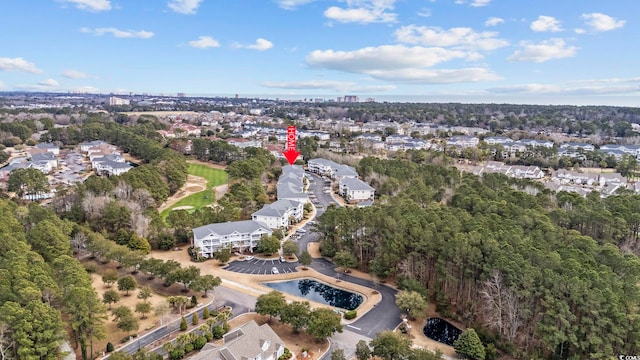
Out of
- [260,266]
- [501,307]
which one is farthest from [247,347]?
[501,307]

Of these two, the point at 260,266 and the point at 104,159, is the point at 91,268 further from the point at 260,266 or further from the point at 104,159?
the point at 104,159

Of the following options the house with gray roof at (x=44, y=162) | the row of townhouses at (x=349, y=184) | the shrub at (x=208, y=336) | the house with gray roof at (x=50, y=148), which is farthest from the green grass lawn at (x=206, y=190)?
the house with gray roof at (x=50, y=148)

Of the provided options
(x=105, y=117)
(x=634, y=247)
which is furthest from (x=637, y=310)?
(x=105, y=117)

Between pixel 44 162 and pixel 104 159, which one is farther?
pixel 104 159

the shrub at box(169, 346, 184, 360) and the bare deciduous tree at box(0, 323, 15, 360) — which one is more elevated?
the bare deciduous tree at box(0, 323, 15, 360)

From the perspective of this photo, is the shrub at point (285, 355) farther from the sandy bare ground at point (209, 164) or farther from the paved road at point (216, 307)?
the sandy bare ground at point (209, 164)

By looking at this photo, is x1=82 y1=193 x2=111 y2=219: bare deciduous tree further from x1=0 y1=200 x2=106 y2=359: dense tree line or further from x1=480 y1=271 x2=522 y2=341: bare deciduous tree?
x1=480 y1=271 x2=522 y2=341: bare deciduous tree

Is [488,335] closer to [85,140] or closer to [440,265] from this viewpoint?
[440,265]

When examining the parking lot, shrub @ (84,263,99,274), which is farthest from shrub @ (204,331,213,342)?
shrub @ (84,263,99,274)
